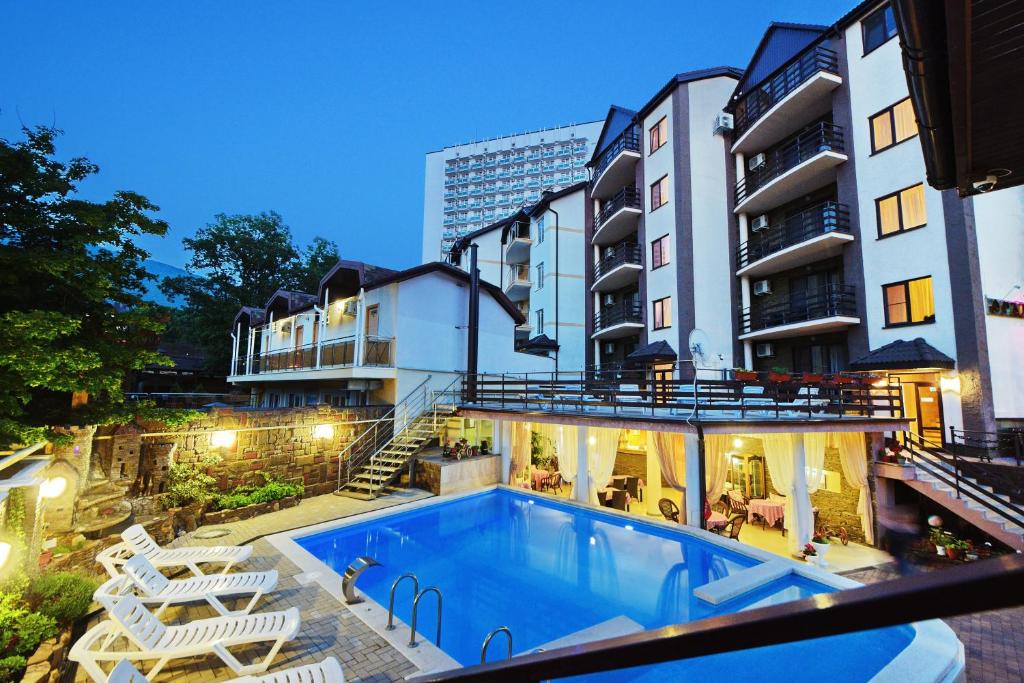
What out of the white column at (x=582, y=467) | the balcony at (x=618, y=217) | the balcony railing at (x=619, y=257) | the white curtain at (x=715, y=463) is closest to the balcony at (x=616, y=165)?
the balcony at (x=618, y=217)

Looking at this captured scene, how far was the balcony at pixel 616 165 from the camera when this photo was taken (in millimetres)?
24234

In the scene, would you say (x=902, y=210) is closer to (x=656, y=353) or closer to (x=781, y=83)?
(x=781, y=83)

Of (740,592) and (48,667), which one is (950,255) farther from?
(48,667)

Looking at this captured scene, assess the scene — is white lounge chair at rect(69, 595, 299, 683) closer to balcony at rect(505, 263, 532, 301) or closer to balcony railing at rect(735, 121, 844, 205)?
→ balcony railing at rect(735, 121, 844, 205)

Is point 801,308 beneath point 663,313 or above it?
beneath

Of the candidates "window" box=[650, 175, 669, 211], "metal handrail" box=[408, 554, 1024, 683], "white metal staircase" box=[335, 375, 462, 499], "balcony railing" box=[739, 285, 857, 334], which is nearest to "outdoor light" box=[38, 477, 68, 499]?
"white metal staircase" box=[335, 375, 462, 499]

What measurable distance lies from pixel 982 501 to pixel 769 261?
1065 centimetres

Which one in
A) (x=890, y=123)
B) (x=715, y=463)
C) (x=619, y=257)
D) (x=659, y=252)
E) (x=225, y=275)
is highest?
(x=890, y=123)

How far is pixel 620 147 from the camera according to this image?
25000 mm

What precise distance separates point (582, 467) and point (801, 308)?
36.3 feet

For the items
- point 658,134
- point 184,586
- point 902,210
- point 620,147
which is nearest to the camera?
point 184,586

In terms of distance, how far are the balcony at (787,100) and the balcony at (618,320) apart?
8.46 m

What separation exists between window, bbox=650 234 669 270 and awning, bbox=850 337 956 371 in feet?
29.6

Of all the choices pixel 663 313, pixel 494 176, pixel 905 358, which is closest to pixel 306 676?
pixel 905 358
